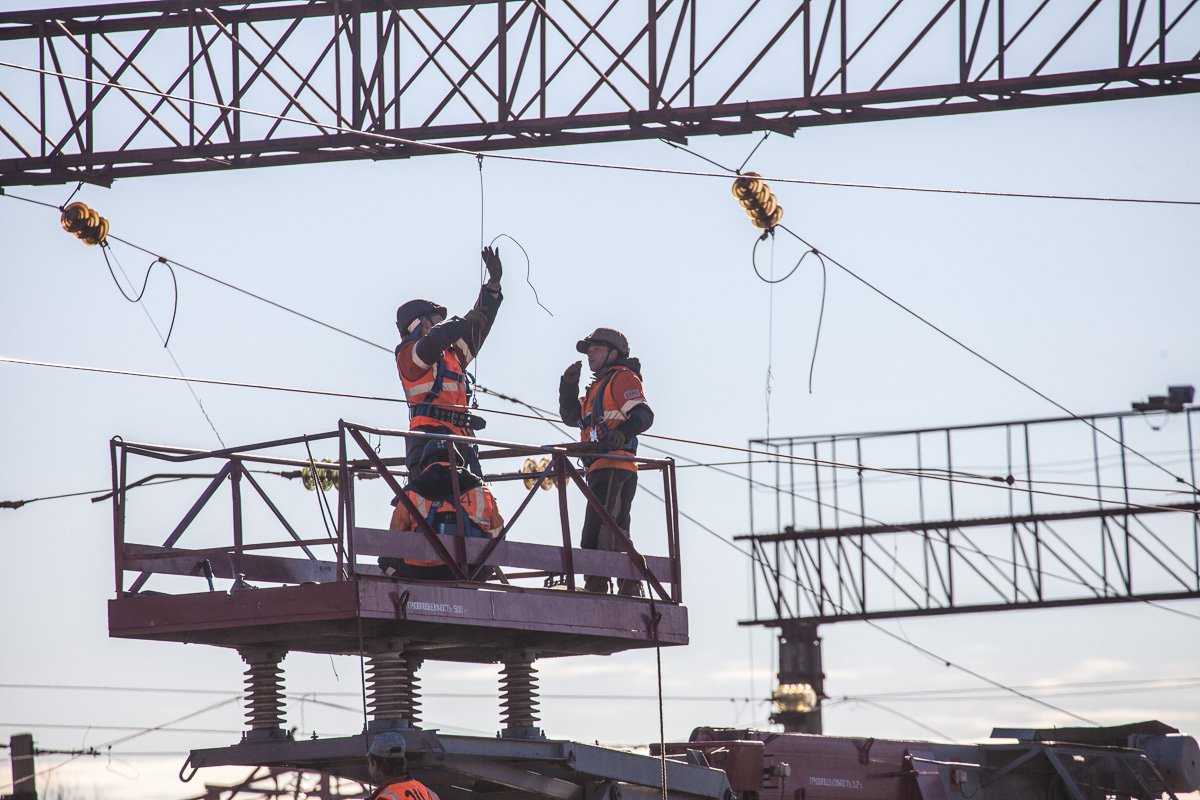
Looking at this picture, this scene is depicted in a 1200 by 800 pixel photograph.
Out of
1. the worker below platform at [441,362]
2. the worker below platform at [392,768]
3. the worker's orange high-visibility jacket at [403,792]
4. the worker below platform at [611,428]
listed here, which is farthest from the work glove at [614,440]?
the worker's orange high-visibility jacket at [403,792]

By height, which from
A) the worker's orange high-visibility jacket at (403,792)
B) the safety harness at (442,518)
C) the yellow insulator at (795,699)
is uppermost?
the safety harness at (442,518)

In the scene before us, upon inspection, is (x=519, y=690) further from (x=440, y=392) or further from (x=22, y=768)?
(x=22, y=768)

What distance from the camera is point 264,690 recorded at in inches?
555

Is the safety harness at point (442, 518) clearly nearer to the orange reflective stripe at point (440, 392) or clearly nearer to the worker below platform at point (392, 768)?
the orange reflective stripe at point (440, 392)

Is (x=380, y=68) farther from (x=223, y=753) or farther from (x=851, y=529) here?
(x=851, y=529)

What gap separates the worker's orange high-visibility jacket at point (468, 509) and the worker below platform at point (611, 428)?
774mm

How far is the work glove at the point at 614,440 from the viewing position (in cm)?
1520

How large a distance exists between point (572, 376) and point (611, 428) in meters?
1.05

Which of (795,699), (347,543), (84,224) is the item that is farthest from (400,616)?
(795,699)

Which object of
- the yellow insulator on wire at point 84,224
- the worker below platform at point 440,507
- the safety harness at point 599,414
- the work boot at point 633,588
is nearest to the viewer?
the worker below platform at point 440,507

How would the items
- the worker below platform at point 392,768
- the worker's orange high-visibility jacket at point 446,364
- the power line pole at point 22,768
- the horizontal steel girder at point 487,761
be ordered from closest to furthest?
1. the worker below platform at point 392,768
2. the horizontal steel girder at point 487,761
3. the worker's orange high-visibility jacket at point 446,364
4. the power line pole at point 22,768

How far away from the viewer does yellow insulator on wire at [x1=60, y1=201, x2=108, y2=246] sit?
21.9 m

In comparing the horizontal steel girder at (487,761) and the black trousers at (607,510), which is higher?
the black trousers at (607,510)

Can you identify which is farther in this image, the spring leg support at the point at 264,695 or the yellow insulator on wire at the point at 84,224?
the yellow insulator on wire at the point at 84,224
